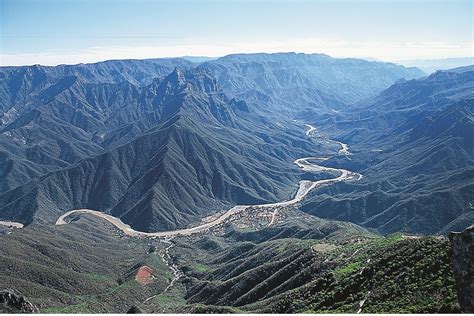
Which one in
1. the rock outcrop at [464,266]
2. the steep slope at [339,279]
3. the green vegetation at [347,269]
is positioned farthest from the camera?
the green vegetation at [347,269]

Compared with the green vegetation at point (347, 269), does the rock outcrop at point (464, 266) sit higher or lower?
higher

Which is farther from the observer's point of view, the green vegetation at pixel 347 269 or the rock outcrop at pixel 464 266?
the green vegetation at pixel 347 269

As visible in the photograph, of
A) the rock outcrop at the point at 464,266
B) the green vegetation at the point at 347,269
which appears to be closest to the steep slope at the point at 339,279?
the green vegetation at the point at 347,269

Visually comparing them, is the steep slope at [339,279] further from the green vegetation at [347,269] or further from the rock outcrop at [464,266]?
the rock outcrop at [464,266]

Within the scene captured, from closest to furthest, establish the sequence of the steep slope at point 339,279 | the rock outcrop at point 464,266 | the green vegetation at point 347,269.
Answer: the rock outcrop at point 464,266
the steep slope at point 339,279
the green vegetation at point 347,269

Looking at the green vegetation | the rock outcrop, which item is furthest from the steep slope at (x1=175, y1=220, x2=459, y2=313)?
the rock outcrop

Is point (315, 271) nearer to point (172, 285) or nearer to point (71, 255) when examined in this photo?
point (172, 285)

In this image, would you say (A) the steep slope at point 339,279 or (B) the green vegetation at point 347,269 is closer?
(A) the steep slope at point 339,279

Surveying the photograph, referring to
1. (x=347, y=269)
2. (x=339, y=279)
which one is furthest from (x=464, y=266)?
(x=347, y=269)

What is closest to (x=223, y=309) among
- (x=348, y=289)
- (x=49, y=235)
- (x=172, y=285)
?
(x=348, y=289)

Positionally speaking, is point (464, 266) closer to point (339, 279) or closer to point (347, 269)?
point (339, 279)

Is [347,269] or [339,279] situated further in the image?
[347,269]
